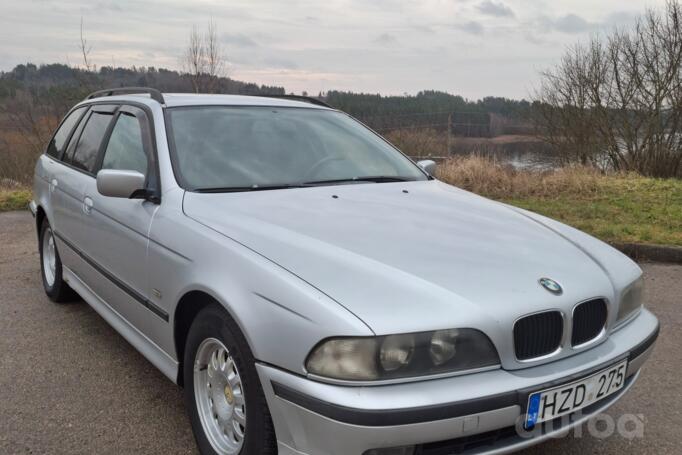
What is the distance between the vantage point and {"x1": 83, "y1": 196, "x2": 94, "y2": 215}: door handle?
3.58 meters

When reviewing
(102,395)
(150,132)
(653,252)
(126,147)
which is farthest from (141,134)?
(653,252)

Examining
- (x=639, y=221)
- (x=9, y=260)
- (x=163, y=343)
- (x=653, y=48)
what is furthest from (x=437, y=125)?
(x=163, y=343)

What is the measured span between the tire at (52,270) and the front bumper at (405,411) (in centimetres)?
323

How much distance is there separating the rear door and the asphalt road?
40 cm

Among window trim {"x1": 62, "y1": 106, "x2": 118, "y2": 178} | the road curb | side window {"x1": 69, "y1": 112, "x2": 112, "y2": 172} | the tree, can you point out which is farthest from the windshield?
the tree

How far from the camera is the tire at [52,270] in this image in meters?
4.61

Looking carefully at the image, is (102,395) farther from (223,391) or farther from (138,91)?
(138,91)

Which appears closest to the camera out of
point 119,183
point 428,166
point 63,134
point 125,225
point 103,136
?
point 119,183

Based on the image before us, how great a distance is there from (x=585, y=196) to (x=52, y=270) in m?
7.85

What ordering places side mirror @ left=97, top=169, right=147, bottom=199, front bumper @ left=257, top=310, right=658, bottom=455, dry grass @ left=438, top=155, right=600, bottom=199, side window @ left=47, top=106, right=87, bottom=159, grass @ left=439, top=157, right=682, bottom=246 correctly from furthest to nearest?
1. dry grass @ left=438, top=155, right=600, bottom=199
2. grass @ left=439, top=157, right=682, bottom=246
3. side window @ left=47, top=106, right=87, bottom=159
4. side mirror @ left=97, top=169, right=147, bottom=199
5. front bumper @ left=257, top=310, right=658, bottom=455

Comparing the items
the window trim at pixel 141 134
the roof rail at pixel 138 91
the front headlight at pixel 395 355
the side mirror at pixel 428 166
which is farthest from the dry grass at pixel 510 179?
the front headlight at pixel 395 355

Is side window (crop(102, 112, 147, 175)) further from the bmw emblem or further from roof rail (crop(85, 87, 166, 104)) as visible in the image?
the bmw emblem

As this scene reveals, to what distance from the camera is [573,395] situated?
6.78 feet

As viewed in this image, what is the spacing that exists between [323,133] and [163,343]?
1.56 metres
